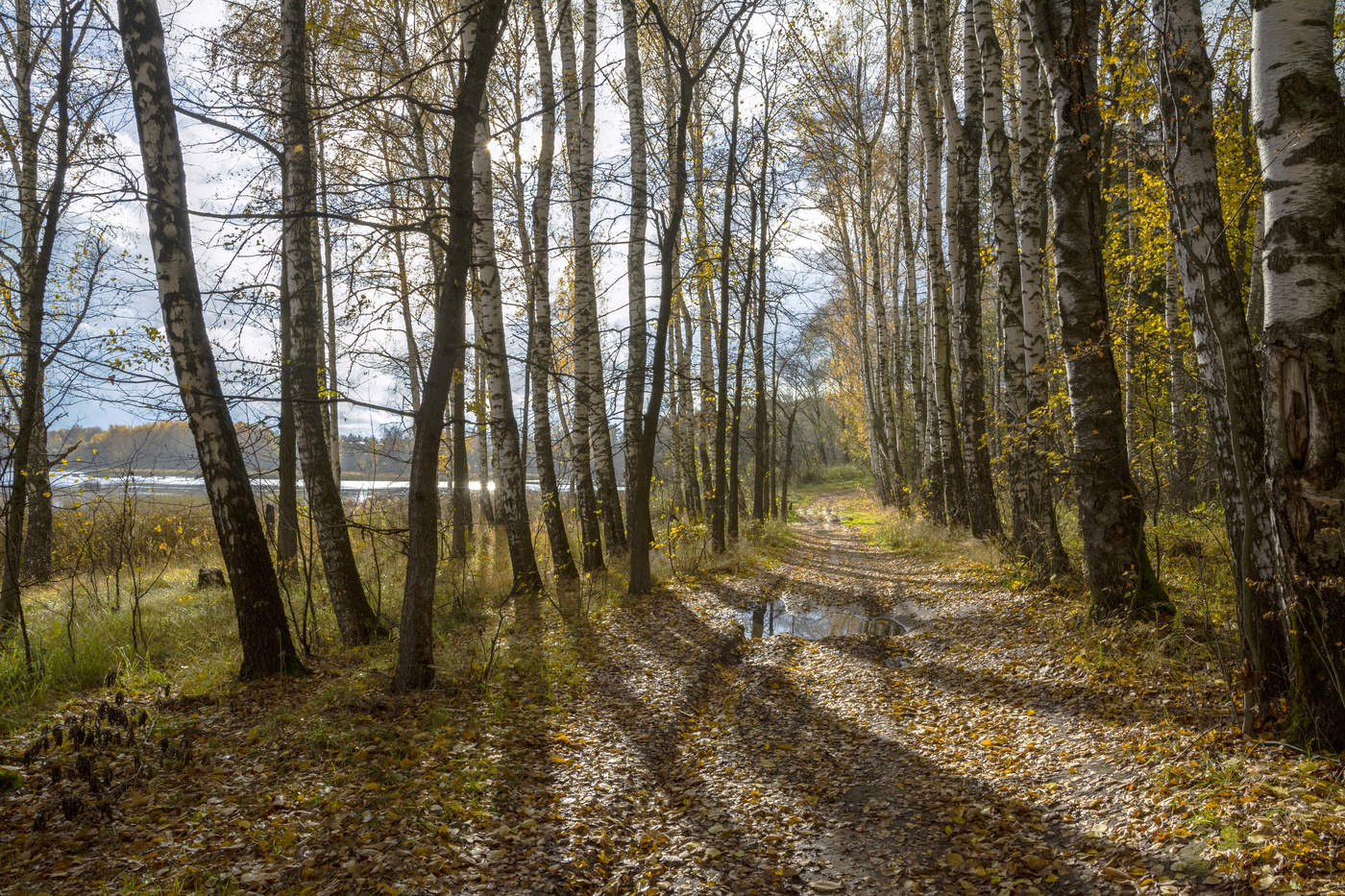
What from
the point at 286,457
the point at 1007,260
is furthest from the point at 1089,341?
the point at 286,457

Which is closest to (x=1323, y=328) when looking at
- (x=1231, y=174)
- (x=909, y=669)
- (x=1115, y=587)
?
(x=1115, y=587)

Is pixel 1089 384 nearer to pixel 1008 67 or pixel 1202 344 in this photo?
pixel 1202 344

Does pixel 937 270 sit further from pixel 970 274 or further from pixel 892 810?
pixel 892 810

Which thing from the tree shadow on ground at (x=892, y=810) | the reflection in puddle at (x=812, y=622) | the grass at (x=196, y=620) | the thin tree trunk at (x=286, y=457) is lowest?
the reflection in puddle at (x=812, y=622)

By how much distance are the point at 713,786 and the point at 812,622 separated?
5.07m

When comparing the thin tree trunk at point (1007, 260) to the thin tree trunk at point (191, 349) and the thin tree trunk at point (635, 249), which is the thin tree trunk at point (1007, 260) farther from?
the thin tree trunk at point (191, 349)

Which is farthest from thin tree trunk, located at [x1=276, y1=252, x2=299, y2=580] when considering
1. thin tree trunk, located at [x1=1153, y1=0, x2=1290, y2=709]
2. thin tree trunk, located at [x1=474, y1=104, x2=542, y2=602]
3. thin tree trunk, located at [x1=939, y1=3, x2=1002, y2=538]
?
thin tree trunk, located at [x1=939, y1=3, x2=1002, y2=538]

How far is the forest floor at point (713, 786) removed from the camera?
3.27m

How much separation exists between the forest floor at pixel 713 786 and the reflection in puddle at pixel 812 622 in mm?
1610

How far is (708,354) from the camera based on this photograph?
60.1 ft

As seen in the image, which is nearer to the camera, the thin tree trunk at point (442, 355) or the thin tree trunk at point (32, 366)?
the thin tree trunk at point (442, 355)

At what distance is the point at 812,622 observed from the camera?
9477mm

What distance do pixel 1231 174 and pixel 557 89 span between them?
11473 millimetres

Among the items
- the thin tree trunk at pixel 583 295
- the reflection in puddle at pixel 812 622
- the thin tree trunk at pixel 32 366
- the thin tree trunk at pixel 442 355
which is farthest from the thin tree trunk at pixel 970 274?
the thin tree trunk at pixel 32 366
